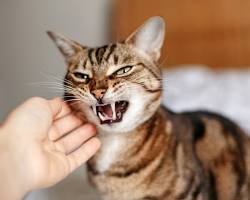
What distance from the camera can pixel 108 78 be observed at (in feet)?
3.49

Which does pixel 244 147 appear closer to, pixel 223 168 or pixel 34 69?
pixel 223 168

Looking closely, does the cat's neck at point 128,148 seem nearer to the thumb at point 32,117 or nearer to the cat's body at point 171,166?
the cat's body at point 171,166

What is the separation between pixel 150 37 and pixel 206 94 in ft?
3.27

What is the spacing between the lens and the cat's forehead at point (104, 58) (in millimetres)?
1090

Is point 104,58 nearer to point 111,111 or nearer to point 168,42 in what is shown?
point 111,111

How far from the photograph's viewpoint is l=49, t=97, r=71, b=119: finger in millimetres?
1128

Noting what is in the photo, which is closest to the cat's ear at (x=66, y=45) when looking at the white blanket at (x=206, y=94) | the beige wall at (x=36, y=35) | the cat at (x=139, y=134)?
the cat at (x=139, y=134)

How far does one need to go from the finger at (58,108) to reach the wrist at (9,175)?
6.5 inches

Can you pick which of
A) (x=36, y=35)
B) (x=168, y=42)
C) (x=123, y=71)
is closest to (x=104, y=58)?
(x=123, y=71)

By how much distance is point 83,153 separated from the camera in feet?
3.70

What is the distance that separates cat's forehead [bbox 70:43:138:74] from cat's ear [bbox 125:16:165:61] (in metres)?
0.03

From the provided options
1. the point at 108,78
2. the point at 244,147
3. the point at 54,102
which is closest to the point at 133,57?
the point at 108,78

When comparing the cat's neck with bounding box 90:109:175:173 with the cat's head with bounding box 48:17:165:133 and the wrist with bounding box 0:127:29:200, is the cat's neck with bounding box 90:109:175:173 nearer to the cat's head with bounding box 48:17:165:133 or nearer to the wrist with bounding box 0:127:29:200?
the cat's head with bounding box 48:17:165:133

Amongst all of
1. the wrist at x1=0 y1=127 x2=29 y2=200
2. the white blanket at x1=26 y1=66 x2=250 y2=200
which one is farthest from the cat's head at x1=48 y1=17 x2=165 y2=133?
the white blanket at x1=26 y1=66 x2=250 y2=200
